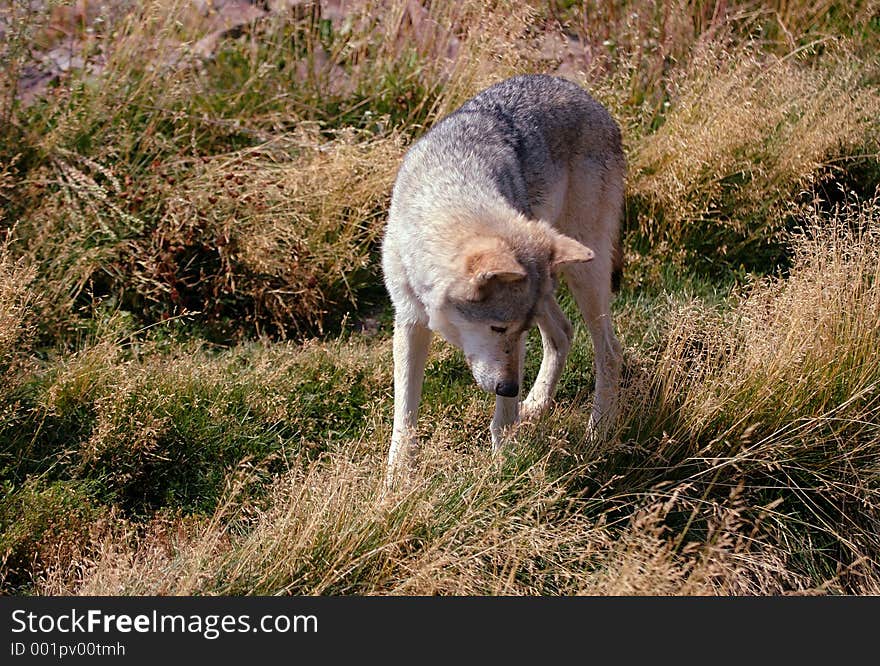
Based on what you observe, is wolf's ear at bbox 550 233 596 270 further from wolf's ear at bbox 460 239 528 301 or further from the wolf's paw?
the wolf's paw

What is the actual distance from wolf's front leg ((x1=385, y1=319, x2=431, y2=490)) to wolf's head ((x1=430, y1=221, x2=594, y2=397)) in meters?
0.42

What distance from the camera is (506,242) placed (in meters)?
4.13

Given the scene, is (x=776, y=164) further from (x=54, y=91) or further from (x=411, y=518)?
(x=54, y=91)

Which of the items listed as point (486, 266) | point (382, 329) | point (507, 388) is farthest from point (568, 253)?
point (382, 329)

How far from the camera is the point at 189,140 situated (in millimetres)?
6867

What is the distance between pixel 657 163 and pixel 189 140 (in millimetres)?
3220

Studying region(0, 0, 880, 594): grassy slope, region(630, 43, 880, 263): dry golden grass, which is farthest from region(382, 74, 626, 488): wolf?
region(630, 43, 880, 263): dry golden grass

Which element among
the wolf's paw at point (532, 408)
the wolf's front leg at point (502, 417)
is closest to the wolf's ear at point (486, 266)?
the wolf's front leg at point (502, 417)

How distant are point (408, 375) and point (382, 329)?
1547mm

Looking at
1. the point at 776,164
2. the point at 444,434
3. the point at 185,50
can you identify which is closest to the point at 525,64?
the point at 776,164

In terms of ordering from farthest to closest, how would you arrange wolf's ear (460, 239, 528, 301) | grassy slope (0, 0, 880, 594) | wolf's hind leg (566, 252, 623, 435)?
wolf's hind leg (566, 252, 623, 435)
grassy slope (0, 0, 880, 594)
wolf's ear (460, 239, 528, 301)

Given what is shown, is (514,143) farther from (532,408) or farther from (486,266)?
(532,408)

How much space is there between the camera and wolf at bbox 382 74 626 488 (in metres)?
4.13

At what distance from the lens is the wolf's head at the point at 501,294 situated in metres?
3.99
